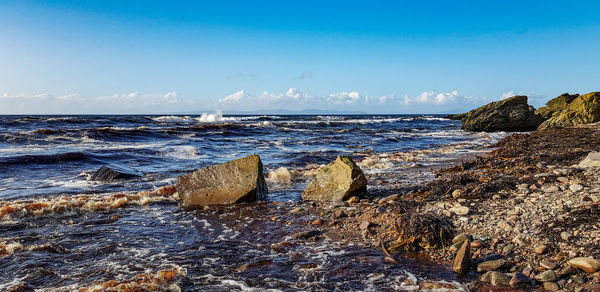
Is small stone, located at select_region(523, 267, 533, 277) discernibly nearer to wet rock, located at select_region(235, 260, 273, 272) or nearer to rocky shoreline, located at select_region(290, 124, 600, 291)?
rocky shoreline, located at select_region(290, 124, 600, 291)

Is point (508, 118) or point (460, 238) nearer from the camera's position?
point (460, 238)

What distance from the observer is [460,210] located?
5.46 m

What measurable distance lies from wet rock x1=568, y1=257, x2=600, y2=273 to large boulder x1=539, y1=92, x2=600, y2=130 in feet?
83.1

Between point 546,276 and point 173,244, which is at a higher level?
point 546,276

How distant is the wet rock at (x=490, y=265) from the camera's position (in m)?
3.86

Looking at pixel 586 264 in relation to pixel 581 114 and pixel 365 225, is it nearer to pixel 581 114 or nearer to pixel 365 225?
pixel 365 225

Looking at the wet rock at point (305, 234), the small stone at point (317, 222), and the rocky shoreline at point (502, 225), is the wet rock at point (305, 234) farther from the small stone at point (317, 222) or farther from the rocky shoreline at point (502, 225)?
the small stone at point (317, 222)

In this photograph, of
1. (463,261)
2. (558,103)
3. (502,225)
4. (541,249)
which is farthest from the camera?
(558,103)

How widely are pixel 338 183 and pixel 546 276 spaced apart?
Result: 4.27 metres

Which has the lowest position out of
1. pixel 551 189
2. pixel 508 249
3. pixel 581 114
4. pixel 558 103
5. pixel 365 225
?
pixel 365 225

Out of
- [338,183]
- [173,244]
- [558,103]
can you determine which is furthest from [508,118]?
[173,244]

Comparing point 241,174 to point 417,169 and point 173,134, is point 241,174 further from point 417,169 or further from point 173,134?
point 173,134

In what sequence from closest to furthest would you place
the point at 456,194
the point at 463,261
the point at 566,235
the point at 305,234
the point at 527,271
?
the point at 527,271
the point at 463,261
the point at 566,235
the point at 305,234
the point at 456,194


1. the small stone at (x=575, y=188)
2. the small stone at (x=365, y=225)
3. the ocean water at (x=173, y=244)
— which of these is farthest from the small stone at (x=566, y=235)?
the small stone at (x=365, y=225)
